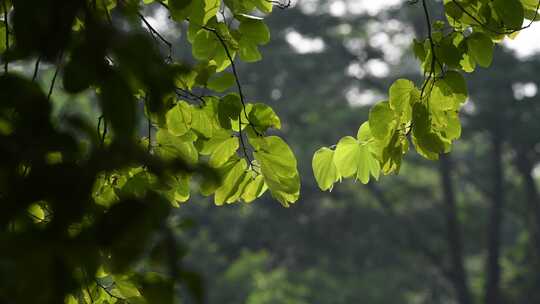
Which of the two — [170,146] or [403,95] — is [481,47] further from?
[170,146]

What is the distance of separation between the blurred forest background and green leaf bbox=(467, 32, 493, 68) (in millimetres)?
9711

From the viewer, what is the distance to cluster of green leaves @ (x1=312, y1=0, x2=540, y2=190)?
120 cm

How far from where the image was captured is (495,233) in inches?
468

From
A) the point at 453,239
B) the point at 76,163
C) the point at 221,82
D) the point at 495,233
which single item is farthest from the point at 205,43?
the point at 495,233

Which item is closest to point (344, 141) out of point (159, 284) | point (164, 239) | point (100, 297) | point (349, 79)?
point (100, 297)

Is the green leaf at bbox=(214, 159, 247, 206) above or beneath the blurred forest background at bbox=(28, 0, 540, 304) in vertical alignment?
above

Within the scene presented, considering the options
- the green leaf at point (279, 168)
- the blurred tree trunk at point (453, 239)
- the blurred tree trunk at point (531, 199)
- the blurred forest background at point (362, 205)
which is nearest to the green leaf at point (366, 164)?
the green leaf at point (279, 168)

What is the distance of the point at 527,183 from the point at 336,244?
10.1ft

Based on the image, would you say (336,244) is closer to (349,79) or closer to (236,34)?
(349,79)

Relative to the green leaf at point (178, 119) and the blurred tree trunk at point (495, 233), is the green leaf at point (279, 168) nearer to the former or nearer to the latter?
the green leaf at point (178, 119)

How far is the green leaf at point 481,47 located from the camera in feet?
4.02

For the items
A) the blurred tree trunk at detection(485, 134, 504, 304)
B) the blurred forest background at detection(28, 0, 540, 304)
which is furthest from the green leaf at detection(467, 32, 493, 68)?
the blurred tree trunk at detection(485, 134, 504, 304)

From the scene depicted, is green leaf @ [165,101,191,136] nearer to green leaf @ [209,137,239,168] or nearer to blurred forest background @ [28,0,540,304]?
green leaf @ [209,137,239,168]

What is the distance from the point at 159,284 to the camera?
0.65m
